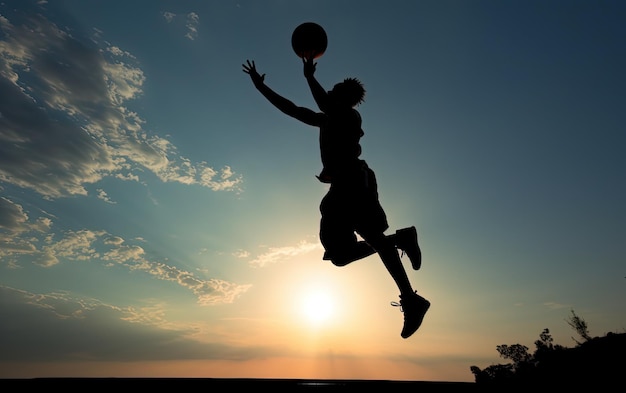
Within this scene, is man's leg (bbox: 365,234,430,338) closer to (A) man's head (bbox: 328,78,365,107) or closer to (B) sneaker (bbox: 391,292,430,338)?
(B) sneaker (bbox: 391,292,430,338)

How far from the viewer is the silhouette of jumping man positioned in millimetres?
4613

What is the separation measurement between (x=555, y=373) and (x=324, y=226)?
2.76 m

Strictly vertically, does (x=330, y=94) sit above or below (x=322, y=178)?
above

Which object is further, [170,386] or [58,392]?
[170,386]

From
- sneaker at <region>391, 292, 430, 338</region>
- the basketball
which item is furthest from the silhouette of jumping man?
the basketball

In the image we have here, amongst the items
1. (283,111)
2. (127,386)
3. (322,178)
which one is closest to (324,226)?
(322,178)

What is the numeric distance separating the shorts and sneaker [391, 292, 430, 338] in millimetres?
1007

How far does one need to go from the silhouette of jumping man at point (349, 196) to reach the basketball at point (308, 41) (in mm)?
534

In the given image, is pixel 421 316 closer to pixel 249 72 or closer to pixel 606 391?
pixel 606 391

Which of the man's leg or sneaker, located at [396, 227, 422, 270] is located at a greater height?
sneaker, located at [396, 227, 422, 270]

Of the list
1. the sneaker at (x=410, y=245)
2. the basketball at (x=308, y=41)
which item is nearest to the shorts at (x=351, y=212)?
the sneaker at (x=410, y=245)

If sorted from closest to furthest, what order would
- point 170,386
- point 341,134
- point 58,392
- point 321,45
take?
point 58,392 < point 170,386 < point 341,134 < point 321,45

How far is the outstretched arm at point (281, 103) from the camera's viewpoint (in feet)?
15.7

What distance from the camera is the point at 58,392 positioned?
2.54 meters
